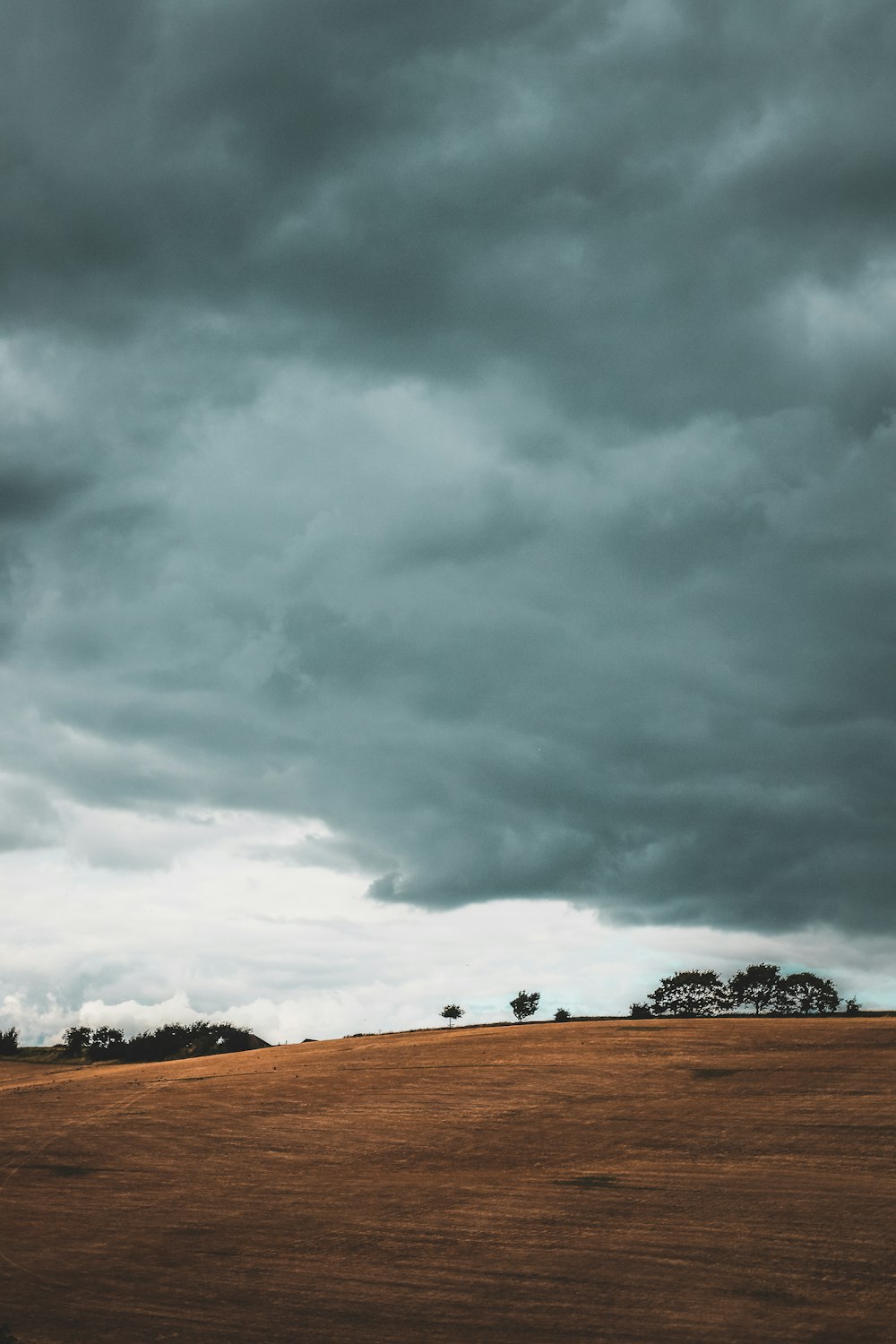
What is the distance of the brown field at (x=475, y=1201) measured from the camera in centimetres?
2286

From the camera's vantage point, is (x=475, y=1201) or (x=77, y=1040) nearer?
(x=475, y=1201)

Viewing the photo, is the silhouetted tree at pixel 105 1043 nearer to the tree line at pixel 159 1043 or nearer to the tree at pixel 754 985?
the tree line at pixel 159 1043

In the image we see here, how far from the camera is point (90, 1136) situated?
42.9 metres

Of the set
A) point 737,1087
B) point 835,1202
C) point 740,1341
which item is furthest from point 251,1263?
point 737,1087

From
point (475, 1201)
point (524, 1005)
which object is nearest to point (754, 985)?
point (524, 1005)

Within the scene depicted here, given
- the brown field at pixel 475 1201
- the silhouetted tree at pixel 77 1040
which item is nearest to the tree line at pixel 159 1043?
the silhouetted tree at pixel 77 1040

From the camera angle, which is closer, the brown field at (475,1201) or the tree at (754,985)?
the brown field at (475,1201)

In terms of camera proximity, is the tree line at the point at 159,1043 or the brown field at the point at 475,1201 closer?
the brown field at the point at 475,1201

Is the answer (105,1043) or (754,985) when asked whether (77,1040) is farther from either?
(754,985)

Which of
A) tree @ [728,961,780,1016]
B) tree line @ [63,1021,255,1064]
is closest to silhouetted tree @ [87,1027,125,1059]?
tree line @ [63,1021,255,1064]

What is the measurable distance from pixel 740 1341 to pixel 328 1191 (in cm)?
1540

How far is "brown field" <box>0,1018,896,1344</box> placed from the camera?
75.0 feet

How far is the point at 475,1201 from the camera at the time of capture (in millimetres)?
31328

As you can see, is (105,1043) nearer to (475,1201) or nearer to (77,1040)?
(77,1040)
